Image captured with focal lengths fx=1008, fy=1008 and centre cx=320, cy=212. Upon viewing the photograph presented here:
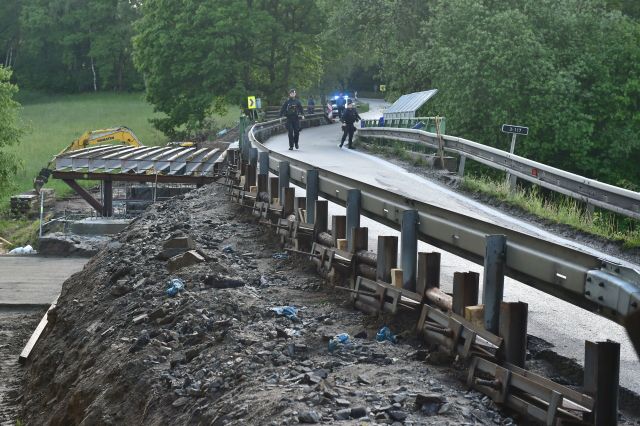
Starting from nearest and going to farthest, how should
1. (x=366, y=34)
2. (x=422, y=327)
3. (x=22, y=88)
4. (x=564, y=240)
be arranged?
(x=422, y=327) → (x=564, y=240) → (x=366, y=34) → (x=22, y=88)

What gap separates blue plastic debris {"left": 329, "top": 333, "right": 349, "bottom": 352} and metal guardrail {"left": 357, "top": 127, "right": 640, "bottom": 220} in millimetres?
6574

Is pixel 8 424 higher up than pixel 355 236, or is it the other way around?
pixel 355 236

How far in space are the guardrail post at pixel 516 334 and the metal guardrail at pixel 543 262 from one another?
0.92ft

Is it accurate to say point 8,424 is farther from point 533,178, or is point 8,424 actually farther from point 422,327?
point 533,178

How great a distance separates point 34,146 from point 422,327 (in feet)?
238

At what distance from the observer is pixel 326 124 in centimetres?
5600

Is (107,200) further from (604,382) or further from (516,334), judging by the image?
(604,382)

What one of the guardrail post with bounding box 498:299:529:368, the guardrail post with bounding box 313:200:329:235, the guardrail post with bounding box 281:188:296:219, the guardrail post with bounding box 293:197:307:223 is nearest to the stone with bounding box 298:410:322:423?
the guardrail post with bounding box 498:299:529:368

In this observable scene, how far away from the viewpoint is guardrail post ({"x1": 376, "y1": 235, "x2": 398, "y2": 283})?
8125 millimetres

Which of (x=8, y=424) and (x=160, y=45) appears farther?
(x=160, y=45)

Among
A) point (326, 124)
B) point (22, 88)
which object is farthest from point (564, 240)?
point (22, 88)

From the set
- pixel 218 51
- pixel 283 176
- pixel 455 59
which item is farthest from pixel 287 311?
pixel 218 51

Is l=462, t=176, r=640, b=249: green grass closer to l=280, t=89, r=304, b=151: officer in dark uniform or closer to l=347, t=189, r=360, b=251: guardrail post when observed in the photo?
l=347, t=189, r=360, b=251: guardrail post

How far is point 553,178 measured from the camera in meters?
16.5
